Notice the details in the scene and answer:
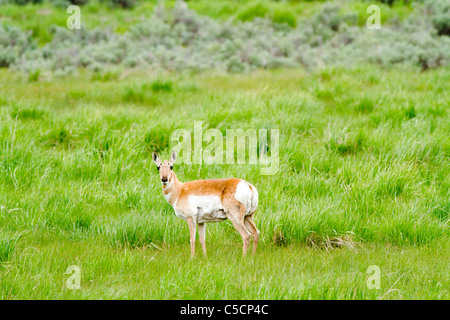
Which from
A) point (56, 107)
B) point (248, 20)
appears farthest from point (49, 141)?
point (248, 20)

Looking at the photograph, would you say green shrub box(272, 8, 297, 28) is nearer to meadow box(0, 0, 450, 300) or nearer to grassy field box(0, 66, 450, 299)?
meadow box(0, 0, 450, 300)

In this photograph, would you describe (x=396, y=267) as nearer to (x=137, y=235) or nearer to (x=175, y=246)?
(x=175, y=246)

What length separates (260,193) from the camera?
723 cm

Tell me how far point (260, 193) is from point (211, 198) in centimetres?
227

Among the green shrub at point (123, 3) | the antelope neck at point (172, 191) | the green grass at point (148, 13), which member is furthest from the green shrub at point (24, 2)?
the antelope neck at point (172, 191)

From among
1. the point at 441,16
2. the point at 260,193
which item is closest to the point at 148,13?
the point at 441,16

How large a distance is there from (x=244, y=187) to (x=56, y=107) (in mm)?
7663

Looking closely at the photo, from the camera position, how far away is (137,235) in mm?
6129

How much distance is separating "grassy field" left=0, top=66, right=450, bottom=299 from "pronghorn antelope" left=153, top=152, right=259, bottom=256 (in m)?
0.48

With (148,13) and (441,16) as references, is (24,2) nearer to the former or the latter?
(148,13)

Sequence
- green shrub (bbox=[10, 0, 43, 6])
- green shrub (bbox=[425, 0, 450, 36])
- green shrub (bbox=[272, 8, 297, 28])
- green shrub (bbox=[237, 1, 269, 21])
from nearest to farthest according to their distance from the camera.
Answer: green shrub (bbox=[425, 0, 450, 36]), green shrub (bbox=[272, 8, 297, 28]), green shrub (bbox=[237, 1, 269, 21]), green shrub (bbox=[10, 0, 43, 6])

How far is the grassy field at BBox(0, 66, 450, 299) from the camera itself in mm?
5117

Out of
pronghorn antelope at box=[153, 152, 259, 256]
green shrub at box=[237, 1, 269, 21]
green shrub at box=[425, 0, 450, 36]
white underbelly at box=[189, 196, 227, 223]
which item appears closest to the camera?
pronghorn antelope at box=[153, 152, 259, 256]

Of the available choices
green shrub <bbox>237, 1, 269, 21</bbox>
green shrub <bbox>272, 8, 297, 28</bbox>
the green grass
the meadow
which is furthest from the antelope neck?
green shrub <bbox>237, 1, 269, 21</bbox>
